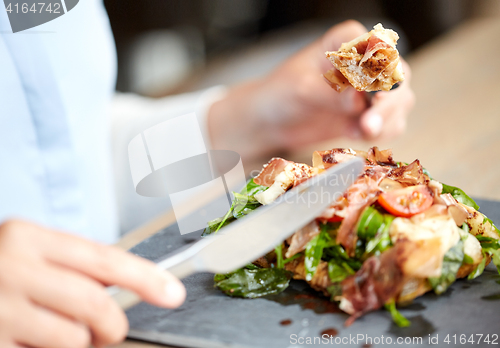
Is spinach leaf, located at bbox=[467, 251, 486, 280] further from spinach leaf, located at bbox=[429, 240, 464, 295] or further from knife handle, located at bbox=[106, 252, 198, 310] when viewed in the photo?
knife handle, located at bbox=[106, 252, 198, 310]

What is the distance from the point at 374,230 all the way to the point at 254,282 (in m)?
0.25

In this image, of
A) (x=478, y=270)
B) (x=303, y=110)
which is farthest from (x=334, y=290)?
(x=303, y=110)

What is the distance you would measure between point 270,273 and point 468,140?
135 cm

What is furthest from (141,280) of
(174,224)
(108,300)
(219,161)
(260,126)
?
(260,126)

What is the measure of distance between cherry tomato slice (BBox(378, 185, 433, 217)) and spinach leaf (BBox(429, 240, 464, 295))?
92 mm

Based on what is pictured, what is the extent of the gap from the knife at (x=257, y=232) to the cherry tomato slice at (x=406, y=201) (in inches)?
2.8

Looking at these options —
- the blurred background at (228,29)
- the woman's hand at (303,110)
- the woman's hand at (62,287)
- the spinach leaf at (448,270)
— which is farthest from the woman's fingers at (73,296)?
the blurred background at (228,29)

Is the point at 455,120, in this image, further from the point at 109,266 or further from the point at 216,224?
the point at 109,266

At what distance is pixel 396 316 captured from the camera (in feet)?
2.33

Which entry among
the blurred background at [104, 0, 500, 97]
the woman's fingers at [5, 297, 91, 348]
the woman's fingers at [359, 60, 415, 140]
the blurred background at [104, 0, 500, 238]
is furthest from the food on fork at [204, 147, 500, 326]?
the blurred background at [104, 0, 500, 97]

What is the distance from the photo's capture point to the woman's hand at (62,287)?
20.8 inches

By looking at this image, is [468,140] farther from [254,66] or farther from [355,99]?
[254,66]

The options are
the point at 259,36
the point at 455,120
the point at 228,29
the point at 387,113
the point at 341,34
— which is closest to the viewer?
the point at 341,34

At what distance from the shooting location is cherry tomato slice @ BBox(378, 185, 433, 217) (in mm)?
785
